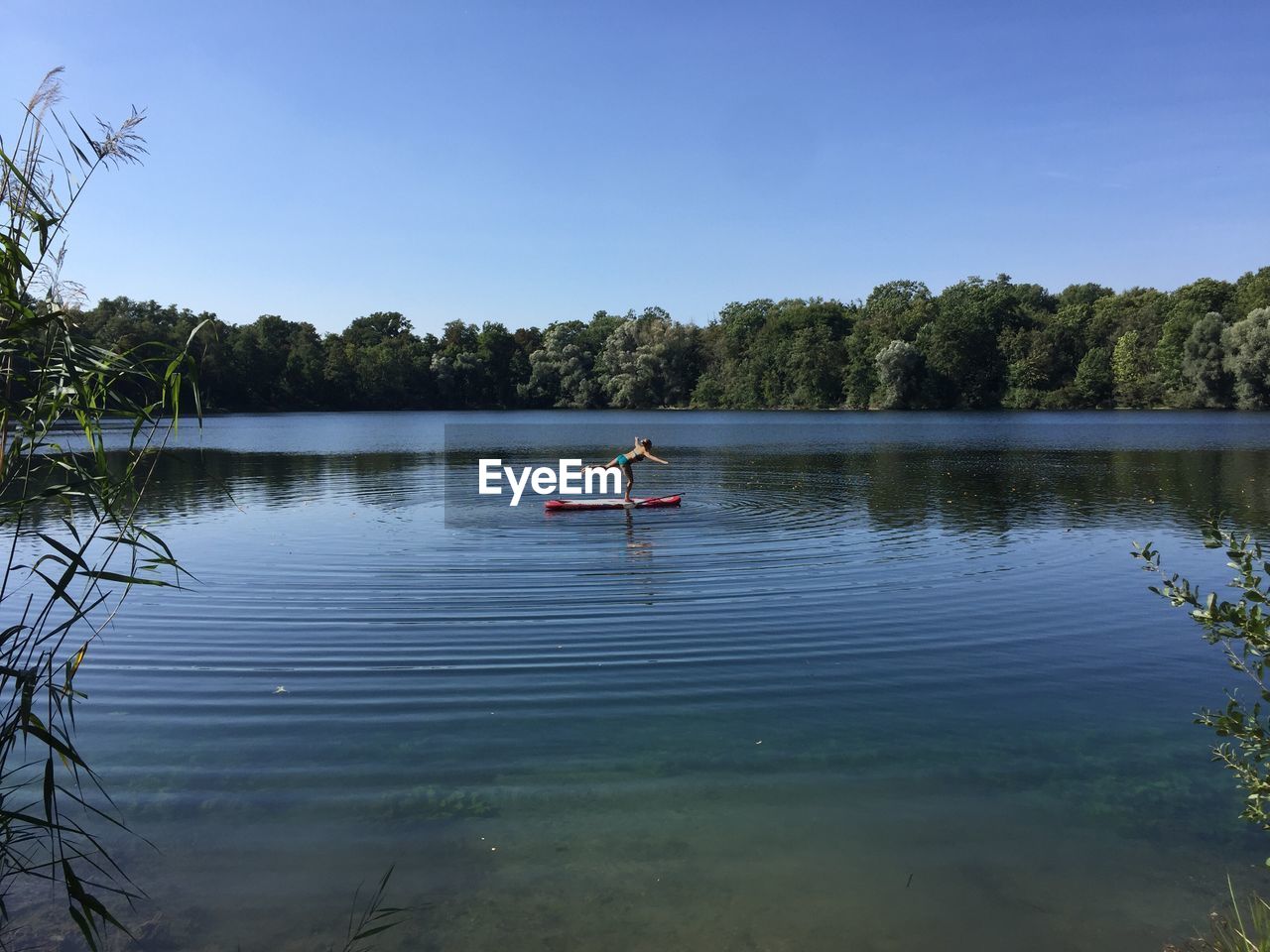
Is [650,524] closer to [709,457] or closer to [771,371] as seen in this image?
[709,457]

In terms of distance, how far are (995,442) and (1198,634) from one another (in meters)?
36.7

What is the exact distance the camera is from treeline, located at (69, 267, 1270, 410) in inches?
3292

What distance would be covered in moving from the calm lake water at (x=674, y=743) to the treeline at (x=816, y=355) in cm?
7191

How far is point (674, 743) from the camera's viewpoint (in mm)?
6922

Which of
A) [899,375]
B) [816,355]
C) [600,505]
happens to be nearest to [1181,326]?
[899,375]

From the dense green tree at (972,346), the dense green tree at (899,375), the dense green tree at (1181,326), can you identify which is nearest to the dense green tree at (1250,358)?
the dense green tree at (1181,326)

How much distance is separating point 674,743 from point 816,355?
101 m

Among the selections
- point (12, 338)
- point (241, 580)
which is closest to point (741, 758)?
point (12, 338)

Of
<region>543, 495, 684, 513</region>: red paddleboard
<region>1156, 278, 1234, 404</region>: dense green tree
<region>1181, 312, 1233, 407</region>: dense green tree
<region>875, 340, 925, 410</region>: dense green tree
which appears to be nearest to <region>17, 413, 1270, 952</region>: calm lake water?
<region>543, 495, 684, 513</region>: red paddleboard

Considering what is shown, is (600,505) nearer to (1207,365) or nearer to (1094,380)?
(1207,365)

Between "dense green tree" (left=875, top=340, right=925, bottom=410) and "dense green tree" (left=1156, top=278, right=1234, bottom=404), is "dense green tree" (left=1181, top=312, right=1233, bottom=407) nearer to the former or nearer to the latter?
"dense green tree" (left=1156, top=278, right=1234, bottom=404)

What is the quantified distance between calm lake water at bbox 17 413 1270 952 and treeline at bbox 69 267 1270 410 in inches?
2831

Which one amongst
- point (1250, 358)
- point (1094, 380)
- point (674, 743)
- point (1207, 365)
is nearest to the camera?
point (674, 743)

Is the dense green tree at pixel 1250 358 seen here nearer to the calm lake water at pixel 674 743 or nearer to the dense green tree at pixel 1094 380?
the dense green tree at pixel 1094 380
